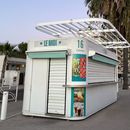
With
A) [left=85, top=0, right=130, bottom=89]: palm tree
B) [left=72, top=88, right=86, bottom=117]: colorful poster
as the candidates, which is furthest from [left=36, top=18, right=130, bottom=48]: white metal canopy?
[left=85, top=0, right=130, bottom=89]: palm tree

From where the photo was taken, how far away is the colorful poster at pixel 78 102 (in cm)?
951

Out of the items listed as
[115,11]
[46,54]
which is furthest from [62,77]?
[115,11]

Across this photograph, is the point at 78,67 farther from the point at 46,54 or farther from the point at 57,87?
the point at 46,54

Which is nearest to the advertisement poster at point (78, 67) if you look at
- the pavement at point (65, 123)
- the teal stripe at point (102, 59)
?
the teal stripe at point (102, 59)

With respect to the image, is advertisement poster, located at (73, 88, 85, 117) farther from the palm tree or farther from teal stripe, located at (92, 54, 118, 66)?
the palm tree

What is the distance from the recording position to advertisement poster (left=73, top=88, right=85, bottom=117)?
951 centimetres

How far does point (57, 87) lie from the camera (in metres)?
9.85

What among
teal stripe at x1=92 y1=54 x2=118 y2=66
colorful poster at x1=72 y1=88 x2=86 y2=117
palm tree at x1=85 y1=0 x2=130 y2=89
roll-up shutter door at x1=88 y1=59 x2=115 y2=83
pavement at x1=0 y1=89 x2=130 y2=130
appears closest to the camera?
pavement at x1=0 y1=89 x2=130 y2=130

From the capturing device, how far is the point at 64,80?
973 cm

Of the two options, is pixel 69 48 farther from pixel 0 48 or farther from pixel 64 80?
pixel 0 48

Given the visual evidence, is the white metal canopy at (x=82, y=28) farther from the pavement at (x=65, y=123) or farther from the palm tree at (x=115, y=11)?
the palm tree at (x=115, y=11)

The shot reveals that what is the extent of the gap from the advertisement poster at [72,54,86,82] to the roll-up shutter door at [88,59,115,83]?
2.26 feet

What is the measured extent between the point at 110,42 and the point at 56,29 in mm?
4012

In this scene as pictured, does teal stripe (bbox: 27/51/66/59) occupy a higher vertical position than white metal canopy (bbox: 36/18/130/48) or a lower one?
lower
